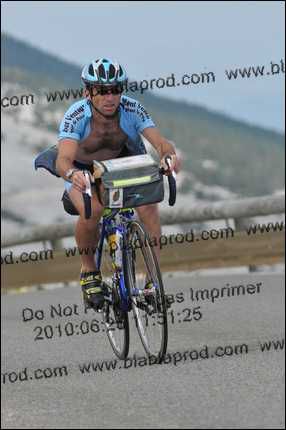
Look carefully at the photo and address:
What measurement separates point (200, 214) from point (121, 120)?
1.46 meters

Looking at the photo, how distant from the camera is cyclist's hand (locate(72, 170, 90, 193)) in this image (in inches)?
188

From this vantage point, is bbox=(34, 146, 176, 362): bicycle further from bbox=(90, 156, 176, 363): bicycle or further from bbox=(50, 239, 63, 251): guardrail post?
bbox=(50, 239, 63, 251): guardrail post

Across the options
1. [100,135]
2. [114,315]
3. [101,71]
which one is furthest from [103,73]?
[114,315]

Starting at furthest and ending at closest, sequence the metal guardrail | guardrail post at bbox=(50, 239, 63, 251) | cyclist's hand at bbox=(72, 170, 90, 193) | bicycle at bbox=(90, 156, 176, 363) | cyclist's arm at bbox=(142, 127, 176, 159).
A: guardrail post at bbox=(50, 239, 63, 251), the metal guardrail, bicycle at bbox=(90, 156, 176, 363), cyclist's arm at bbox=(142, 127, 176, 159), cyclist's hand at bbox=(72, 170, 90, 193)

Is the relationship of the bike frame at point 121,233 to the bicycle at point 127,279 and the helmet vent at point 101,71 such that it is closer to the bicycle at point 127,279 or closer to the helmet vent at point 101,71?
the bicycle at point 127,279

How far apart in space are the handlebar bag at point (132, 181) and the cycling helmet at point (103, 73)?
12.0 inches

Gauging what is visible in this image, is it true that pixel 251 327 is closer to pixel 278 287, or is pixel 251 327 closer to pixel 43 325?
pixel 278 287

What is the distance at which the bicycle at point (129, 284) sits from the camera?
5105 mm

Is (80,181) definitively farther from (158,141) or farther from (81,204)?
(158,141)

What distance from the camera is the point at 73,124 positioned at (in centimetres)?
491

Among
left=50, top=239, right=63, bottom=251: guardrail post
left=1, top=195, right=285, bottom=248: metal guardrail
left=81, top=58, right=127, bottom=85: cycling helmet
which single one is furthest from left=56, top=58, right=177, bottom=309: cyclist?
left=50, top=239, right=63, bottom=251: guardrail post

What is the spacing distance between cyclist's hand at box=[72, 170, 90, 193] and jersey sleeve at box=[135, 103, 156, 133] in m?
0.26

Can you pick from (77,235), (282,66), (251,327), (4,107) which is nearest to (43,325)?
(77,235)

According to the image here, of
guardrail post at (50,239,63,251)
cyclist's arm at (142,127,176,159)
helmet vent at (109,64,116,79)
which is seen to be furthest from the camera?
guardrail post at (50,239,63,251)
